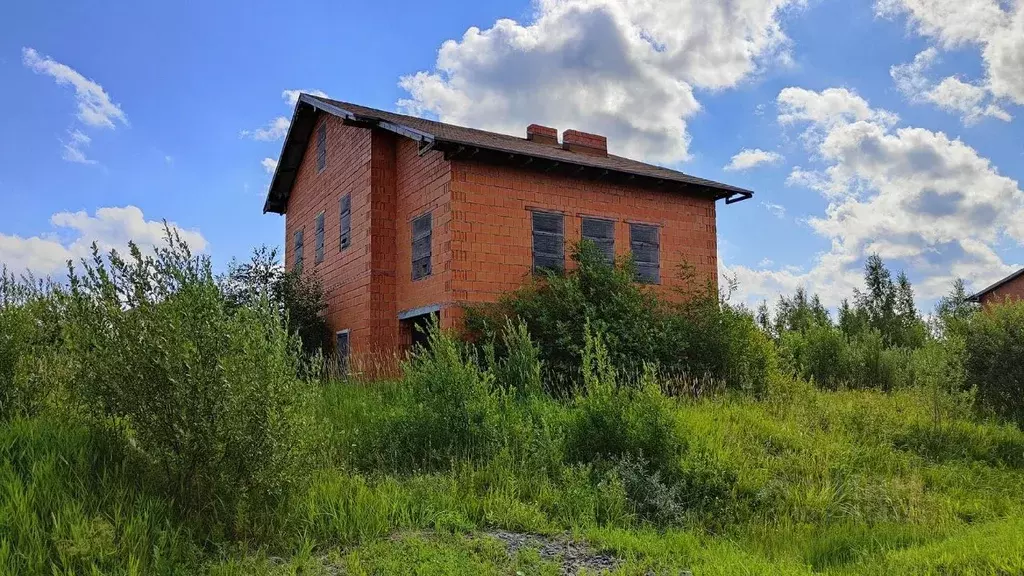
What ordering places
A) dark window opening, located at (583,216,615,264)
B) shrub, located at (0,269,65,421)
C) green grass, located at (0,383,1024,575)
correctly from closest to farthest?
green grass, located at (0,383,1024,575), shrub, located at (0,269,65,421), dark window opening, located at (583,216,615,264)

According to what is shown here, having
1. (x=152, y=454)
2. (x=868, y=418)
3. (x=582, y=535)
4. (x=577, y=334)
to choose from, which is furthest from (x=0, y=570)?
(x=868, y=418)

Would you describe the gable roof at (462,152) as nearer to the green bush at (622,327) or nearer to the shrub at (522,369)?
the green bush at (622,327)

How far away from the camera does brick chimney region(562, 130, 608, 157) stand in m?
20.6

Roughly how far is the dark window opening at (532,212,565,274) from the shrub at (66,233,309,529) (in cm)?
1002

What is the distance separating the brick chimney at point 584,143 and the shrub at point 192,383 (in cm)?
1535

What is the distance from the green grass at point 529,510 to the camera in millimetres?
5465

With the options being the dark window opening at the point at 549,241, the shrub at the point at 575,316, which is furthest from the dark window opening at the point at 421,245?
the dark window opening at the point at 549,241

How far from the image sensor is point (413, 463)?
322 inches

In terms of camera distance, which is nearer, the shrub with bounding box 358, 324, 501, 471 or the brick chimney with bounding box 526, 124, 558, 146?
the shrub with bounding box 358, 324, 501, 471

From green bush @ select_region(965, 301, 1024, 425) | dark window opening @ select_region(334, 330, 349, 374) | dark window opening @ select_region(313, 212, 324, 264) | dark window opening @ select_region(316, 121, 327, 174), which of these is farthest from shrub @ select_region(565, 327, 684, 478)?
dark window opening @ select_region(316, 121, 327, 174)

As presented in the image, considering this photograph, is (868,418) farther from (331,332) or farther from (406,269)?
(331,332)

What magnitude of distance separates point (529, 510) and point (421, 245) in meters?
9.75

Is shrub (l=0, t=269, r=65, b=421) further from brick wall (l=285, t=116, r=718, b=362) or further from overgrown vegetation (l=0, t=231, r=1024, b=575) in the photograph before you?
brick wall (l=285, t=116, r=718, b=362)

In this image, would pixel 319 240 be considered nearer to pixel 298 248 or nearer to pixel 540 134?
pixel 298 248
